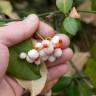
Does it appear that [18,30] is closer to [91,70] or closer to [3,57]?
[3,57]

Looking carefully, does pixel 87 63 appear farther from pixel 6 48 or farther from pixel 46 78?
pixel 6 48

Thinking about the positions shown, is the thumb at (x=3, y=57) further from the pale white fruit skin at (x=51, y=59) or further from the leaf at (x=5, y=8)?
the leaf at (x=5, y=8)

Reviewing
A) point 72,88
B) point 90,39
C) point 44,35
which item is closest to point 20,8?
point 90,39

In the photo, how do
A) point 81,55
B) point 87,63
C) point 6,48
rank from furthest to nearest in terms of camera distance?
point 81,55 → point 87,63 → point 6,48

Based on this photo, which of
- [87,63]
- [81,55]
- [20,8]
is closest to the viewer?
[87,63]

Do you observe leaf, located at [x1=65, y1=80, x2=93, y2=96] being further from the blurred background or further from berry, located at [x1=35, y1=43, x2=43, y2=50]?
berry, located at [x1=35, y1=43, x2=43, y2=50]

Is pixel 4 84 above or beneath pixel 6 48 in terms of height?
beneath

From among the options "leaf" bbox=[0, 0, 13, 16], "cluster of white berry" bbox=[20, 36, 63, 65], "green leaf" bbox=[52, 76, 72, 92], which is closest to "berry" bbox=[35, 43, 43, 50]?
"cluster of white berry" bbox=[20, 36, 63, 65]

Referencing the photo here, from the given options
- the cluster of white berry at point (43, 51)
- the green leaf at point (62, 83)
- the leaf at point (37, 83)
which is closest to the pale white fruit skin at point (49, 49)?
the cluster of white berry at point (43, 51)
